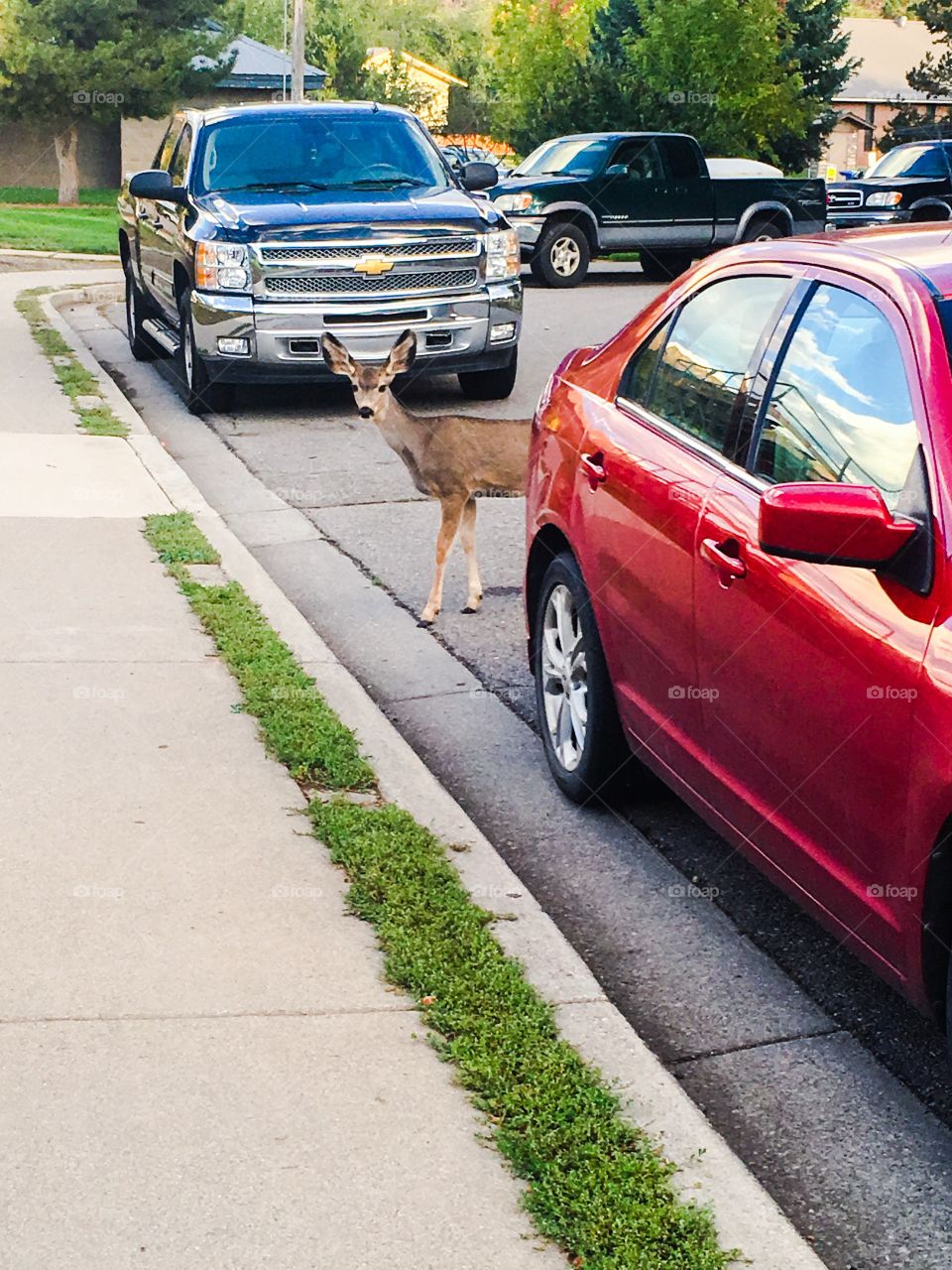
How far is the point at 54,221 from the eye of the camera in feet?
122

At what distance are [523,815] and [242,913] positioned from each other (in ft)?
4.29

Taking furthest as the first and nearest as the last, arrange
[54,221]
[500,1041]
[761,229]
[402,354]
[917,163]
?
[54,221] → [917,163] → [761,229] → [402,354] → [500,1041]

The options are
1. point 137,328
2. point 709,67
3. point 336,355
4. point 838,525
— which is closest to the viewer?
point 838,525

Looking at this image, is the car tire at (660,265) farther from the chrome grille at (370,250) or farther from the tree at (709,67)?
the chrome grille at (370,250)

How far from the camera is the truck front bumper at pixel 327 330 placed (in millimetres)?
12273

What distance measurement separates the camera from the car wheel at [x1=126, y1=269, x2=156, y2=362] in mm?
15688

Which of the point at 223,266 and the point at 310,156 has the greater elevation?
the point at 310,156

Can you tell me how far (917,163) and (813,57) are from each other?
41.8 ft

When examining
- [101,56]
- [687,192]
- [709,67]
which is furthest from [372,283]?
[101,56]

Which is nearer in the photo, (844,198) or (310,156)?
(310,156)

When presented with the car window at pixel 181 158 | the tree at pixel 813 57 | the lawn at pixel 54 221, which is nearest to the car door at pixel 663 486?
the car window at pixel 181 158

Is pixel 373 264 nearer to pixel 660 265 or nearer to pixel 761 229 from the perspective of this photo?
pixel 660 265

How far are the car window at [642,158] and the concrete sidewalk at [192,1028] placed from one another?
61.9 ft

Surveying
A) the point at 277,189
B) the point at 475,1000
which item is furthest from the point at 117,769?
the point at 277,189
